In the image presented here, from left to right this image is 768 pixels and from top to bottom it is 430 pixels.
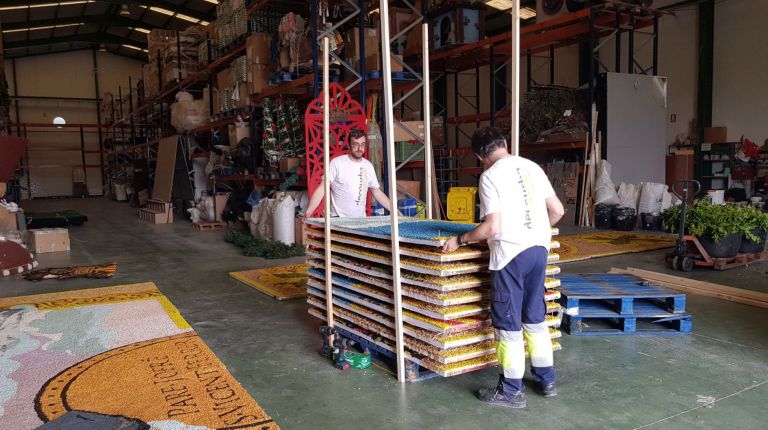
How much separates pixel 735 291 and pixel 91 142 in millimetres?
33089

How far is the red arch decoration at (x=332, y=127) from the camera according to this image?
828 cm

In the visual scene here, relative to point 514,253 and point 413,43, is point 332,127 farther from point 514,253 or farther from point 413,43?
point 514,253

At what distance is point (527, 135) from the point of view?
42.8 feet

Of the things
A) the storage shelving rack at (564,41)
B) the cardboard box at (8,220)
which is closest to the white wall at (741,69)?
the storage shelving rack at (564,41)

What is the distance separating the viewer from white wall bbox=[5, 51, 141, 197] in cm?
2955

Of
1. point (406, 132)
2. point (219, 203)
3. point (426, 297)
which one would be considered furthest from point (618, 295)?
point (219, 203)

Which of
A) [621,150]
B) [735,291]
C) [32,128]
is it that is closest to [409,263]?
[735,291]

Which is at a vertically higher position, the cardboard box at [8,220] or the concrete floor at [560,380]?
the cardboard box at [8,220]

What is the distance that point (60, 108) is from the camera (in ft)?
100

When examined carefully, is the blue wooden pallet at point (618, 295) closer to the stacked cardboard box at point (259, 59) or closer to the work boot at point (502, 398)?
the work boot at point (502, 398)

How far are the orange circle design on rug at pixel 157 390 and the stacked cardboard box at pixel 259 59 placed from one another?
27.1 ft

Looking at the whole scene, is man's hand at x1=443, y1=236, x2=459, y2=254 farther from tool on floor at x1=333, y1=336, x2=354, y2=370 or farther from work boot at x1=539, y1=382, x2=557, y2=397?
tool on floor at x1=333, y1=336, x2=354, y2=370

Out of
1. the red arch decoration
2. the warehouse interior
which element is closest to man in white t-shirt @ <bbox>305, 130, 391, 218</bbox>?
the warehouse interior

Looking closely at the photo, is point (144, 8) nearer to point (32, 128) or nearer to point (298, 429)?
point (32, 128)
